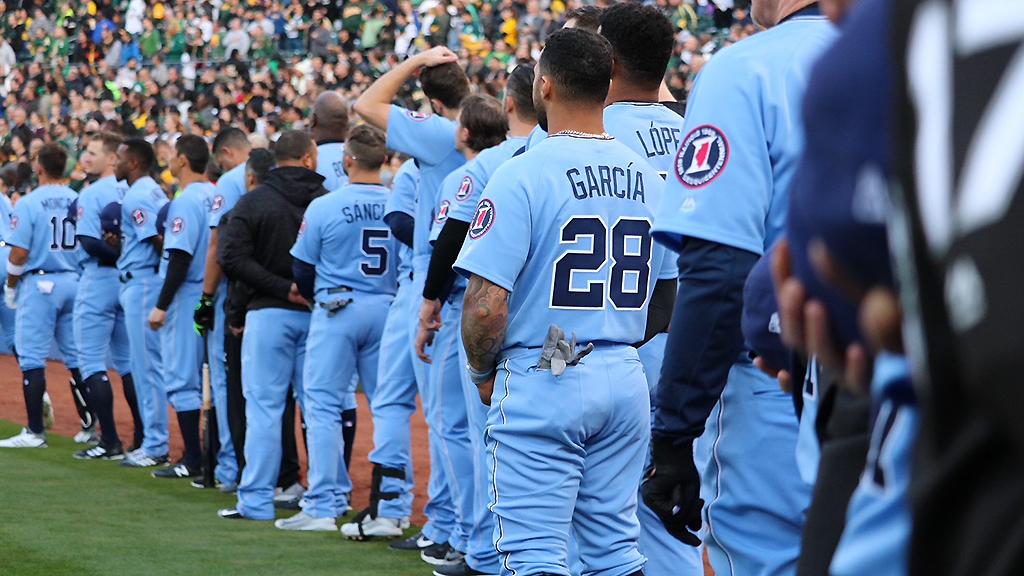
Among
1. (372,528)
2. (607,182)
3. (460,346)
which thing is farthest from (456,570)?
(607,182)

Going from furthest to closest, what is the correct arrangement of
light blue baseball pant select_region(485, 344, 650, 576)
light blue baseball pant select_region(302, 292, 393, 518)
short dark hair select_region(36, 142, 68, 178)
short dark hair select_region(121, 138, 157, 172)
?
short dark hair select_region(36, 142, 68, 178) → short dark hair select_region(121, 138, 157, 172) → light blue baseball pant select_region(302, 292, 393, 518) → light blue baseball pant select_region(485, 344, 650, 576)

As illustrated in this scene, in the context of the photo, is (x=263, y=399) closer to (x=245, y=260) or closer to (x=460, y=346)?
(x=245, y=260)

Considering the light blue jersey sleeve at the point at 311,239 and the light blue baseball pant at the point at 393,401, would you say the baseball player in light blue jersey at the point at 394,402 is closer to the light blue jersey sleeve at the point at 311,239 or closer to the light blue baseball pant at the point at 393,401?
the light blue baseball pant at the point at 393,401

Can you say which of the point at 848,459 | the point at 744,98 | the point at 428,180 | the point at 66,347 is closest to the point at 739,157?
the point at 744,98

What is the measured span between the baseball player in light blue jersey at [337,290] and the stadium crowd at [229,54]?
24.1 ft

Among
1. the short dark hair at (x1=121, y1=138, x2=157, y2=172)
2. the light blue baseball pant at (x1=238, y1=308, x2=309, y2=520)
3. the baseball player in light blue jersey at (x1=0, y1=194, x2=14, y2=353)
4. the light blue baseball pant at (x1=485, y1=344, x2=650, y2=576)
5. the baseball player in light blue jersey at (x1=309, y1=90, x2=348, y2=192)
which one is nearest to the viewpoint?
the light blue baseball pant at (x1=485, y1=344, x2=650, y2=576)

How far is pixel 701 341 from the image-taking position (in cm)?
321

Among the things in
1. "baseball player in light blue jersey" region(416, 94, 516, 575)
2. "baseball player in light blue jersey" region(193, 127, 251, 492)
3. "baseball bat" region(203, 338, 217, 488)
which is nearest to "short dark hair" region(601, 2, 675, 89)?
"baseball player in light blue jersey" region(416, 94, 516, 575)

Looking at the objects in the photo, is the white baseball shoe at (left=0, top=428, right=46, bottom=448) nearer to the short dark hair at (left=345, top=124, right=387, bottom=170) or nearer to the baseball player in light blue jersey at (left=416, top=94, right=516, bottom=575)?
the short dark hair at (left=345, top=124, right=387, bottom=170)

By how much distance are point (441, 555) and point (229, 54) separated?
20374mm

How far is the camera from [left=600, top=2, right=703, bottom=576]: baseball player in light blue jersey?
15.7 ft

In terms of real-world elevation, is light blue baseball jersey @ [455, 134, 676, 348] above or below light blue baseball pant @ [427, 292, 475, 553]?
above

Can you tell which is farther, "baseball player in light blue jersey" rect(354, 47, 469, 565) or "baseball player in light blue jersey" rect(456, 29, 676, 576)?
"baseball player in light blue jersey" rect(354, 47, 469, 565)

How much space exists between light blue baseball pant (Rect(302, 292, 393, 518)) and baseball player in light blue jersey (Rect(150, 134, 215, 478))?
2.06m
